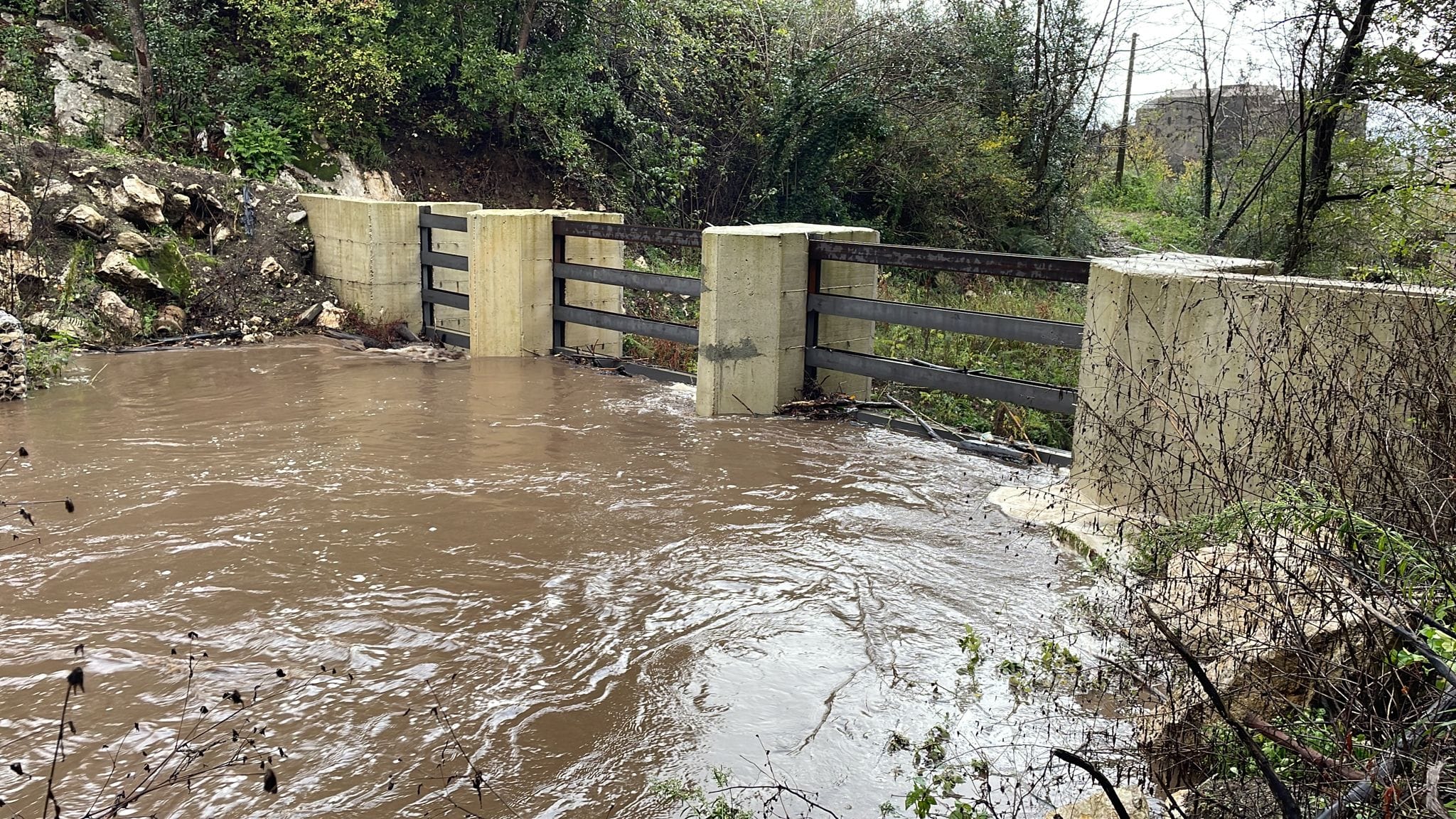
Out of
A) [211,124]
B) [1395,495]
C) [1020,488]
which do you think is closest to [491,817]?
[1395,495]

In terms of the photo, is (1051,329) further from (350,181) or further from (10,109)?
(10,109)

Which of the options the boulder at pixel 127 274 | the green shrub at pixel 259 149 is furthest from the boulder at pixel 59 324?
the green shrub at pixel 259 149

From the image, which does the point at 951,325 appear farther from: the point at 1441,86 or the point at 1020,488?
Result: the point at 1441,86

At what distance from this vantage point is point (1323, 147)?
48.9 ft

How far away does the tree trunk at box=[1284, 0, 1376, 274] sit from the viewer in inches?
529

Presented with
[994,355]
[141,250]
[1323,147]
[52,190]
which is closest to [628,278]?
[994,355]

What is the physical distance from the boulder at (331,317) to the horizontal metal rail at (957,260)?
704cm

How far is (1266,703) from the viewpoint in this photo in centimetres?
365

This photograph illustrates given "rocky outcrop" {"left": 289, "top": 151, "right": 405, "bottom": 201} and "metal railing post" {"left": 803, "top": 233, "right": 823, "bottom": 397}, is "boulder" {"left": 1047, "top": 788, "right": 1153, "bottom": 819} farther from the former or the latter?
"rocky outcrop" {"left": 289, "top": 151, "right": 405, "bottom": 201}

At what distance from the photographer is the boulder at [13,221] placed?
39.5 feet

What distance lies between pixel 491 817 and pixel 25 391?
8405 millimetres

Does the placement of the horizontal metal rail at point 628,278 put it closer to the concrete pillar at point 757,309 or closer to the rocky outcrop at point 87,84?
the concrete pillar at point 757,309

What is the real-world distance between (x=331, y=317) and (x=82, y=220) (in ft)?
9.53

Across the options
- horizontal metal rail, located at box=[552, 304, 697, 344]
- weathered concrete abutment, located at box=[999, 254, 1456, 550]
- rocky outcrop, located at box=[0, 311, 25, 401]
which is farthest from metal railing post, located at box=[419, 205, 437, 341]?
weathered concrete abutment, located at box=[999, 254, 1456, 550]
